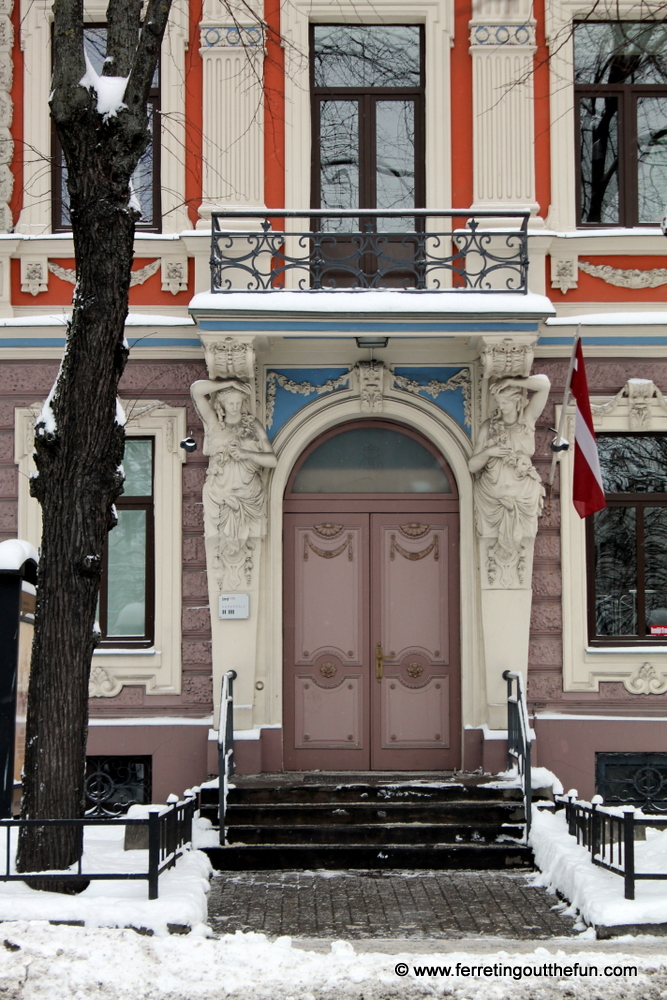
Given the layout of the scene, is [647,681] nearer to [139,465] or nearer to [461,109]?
[139,465]

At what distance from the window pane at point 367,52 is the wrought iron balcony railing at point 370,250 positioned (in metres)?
1.47

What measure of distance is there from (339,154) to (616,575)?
4859 millimetres

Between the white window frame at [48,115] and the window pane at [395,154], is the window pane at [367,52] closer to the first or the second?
the window pane at [395,154]

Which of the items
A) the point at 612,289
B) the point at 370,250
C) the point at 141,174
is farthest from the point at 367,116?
the point at 612,289

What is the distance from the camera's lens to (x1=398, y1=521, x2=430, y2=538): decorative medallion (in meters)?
11.3

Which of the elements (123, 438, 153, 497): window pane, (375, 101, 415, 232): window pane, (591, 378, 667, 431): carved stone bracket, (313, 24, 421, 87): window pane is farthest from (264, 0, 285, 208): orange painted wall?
(591, 378, 667, 431): carved stone bracket

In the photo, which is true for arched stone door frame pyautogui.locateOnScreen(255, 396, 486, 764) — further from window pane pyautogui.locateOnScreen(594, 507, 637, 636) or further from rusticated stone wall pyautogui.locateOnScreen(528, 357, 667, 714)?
window pane pyautogui.locateOnScreen(594, 507, 637, 636)

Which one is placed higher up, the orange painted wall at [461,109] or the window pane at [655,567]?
the orange painted wall at [461,109]

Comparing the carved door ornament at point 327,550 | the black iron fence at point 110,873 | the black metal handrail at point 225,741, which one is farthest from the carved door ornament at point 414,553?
the black iron fence at point 110,873

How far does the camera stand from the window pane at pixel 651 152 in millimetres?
11688

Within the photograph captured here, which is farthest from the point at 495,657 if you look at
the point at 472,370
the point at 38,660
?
the point at 38,660

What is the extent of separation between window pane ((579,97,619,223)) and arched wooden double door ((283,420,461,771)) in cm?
285

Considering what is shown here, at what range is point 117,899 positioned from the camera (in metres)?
7.02

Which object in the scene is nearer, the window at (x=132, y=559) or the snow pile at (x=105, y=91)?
the snow pile at (x=105, y=91)
